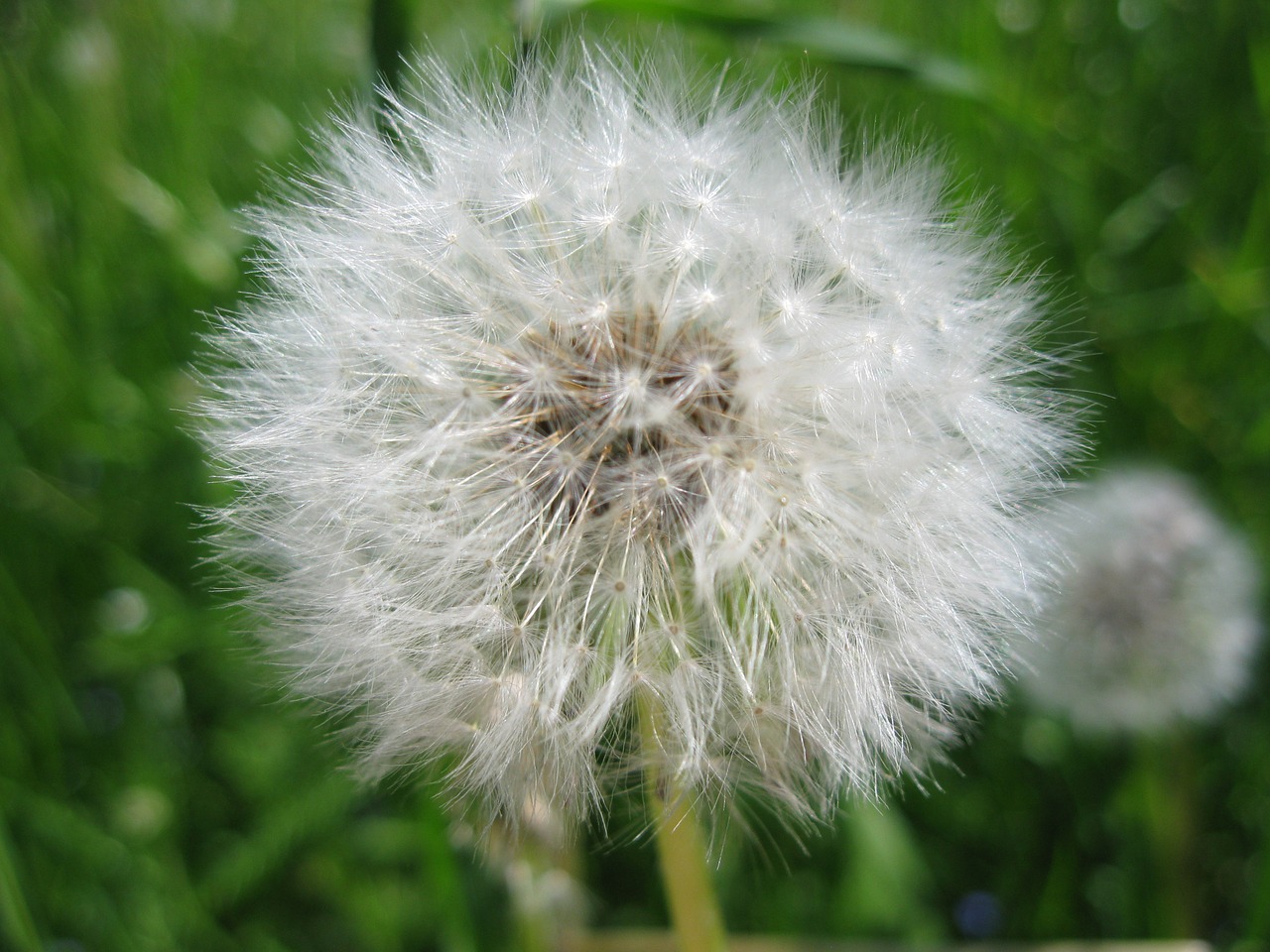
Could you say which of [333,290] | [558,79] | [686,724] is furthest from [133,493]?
[686,724]

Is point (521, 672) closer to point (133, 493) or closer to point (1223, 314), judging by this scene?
point (133, 493)

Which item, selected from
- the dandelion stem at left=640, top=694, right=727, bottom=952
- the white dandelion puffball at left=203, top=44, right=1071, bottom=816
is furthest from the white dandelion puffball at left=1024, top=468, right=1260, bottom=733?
the dandelion stem at left=640, top=694, right=727, bottom=952

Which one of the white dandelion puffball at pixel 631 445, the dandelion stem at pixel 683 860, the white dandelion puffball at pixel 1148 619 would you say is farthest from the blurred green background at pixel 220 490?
the white dandelion puffball at pixel 631 445

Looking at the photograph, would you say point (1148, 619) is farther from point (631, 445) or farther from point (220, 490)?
point (220, 490)

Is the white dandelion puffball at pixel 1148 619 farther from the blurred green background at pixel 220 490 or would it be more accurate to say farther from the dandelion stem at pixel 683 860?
the dandelion stem at pixel 683 860

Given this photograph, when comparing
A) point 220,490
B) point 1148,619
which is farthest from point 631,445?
point 1148,619
